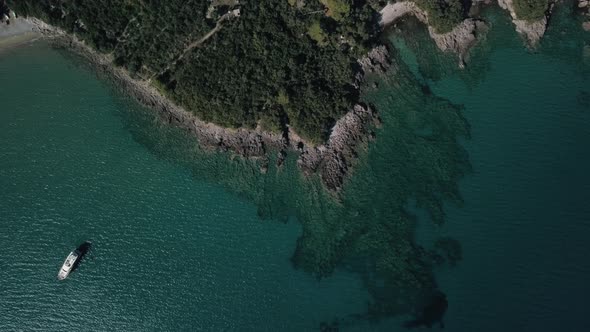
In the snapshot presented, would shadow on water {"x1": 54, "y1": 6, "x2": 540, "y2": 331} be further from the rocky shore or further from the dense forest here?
the dense forest

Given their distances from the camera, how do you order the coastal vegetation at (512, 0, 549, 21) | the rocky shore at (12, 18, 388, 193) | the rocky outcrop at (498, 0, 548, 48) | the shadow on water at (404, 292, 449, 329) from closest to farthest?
1. the shadow on water at (404, 292, 449, 329)
2. the rocky shore at (12, 18, 388, 193)
3. the coastal vegetation at (512, 0, 549, 21)
4. the rocky outcrop at (498, 0, 548, 48)

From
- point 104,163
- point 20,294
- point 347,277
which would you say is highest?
point 104,163

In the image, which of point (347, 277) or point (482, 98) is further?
point (482, 98)

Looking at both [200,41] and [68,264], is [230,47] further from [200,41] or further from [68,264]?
[68,264]

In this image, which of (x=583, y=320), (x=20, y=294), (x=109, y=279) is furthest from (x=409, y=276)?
(x=20, y=294)

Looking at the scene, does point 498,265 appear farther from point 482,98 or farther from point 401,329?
point 482,98

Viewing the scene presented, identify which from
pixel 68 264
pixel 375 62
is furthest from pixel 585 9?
pixel 68 264

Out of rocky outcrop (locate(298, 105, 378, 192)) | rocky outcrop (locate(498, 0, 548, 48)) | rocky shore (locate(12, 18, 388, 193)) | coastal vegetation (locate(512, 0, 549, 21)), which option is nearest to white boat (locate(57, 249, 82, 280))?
rocky shore (locate(12, 18, 388, 193))
